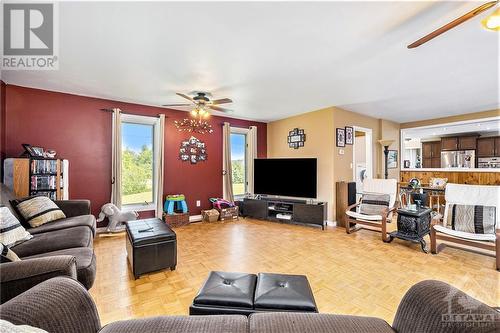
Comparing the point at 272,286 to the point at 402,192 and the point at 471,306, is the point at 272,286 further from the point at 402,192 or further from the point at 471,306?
the point at 402,192

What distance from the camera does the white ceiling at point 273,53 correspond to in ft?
5.65

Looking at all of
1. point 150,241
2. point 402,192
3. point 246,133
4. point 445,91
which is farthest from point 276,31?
point 402,192

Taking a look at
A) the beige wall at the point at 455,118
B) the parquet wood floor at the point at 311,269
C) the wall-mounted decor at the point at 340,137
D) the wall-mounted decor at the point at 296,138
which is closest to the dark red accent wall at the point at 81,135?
the parquet wood floor at the point at 311,269

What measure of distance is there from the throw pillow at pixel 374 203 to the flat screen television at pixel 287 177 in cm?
90

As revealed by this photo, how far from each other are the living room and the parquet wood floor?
0.03m

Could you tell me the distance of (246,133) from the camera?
18.6ft

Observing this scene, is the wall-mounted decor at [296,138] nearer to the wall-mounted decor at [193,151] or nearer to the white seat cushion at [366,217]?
the white seat cushion at [366,217]

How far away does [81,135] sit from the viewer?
3.69 metres

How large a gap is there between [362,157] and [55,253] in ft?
21.7

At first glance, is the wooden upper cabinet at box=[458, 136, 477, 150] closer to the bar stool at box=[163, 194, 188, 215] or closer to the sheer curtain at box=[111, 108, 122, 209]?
the bar stool at box=[163, 194, 188, 215]

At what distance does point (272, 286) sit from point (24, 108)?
14.5 feet

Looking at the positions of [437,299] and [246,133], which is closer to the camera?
[437,299]

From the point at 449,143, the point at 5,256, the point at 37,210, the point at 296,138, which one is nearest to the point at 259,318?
the point at 5,256

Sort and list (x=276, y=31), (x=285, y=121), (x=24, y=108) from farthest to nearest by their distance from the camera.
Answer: (x=285, y=121)
(x=24, y=108)
(x=276, y=31)
